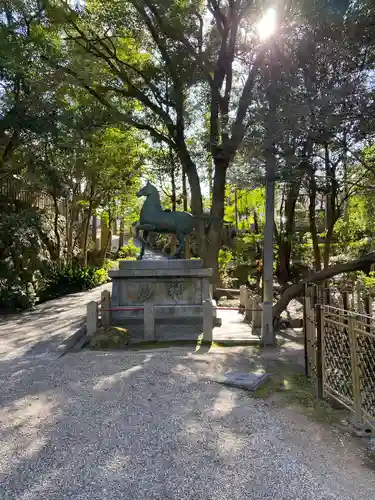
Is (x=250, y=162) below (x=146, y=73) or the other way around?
below

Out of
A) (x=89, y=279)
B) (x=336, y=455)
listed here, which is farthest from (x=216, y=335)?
(x=89, y=279)

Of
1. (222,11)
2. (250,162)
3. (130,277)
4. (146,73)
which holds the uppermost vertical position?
(222,11)

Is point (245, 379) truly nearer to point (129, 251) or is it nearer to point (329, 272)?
point (329, 272)

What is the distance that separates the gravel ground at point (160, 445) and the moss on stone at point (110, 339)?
2.10 metres

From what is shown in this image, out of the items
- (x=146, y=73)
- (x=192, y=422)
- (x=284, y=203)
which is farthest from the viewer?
(x=284, y=203)

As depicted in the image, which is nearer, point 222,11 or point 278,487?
point 278,487

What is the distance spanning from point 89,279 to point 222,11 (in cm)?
1306

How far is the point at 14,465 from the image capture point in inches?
126

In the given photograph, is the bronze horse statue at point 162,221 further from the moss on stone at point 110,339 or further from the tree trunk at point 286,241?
the tree trunk at point 286,241

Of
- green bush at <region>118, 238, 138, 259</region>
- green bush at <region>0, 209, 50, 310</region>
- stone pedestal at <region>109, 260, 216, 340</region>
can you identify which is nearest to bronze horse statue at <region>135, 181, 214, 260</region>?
stone pedestal at <region>109, 260, 216, 340</region>

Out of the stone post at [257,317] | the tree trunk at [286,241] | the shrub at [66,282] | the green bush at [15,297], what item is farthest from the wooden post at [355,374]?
the shrub at [66,282]

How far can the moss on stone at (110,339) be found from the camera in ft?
25.0

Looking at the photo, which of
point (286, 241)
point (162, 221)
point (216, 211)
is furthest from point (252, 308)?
point (286, 241)

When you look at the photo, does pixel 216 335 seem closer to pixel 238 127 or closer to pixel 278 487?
pixel 238 127
